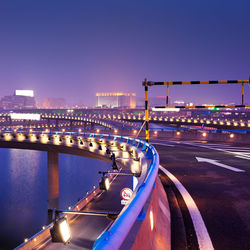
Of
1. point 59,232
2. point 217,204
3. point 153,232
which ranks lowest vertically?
point 217,204

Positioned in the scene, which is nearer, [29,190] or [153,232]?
[153,232]

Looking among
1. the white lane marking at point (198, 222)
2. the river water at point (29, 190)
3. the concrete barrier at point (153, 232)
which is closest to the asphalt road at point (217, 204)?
the white lane marking at point (198, 222)

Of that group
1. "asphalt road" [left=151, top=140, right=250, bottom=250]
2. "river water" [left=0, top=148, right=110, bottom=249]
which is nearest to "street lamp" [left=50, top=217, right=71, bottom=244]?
"asphalt road" [left=151, top=140, right=250, bottom=250]

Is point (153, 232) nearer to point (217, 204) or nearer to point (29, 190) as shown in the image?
point (217, 204)

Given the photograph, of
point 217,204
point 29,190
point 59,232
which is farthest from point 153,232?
point 29,190

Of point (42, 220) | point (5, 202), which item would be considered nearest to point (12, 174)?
point (5, 202)

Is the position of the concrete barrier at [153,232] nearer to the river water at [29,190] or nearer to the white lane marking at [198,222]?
the white lane marking at [198,222]

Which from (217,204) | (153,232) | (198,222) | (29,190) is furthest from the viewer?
(29,190)

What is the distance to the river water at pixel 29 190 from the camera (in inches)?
1854

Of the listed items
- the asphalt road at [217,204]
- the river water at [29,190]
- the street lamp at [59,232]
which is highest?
the street lamp at [59,232]

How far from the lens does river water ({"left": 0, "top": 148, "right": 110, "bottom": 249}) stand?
1854 inches

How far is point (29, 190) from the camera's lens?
7094 cm

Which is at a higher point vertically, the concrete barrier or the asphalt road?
the concrete barrier

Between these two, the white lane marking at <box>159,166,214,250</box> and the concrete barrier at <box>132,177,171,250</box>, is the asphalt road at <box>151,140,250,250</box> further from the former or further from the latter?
the concrete barrier at <box>132,177,171,250</box>
